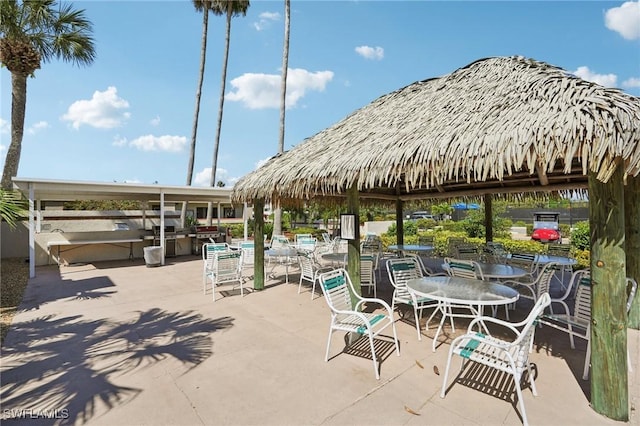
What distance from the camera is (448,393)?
2.99 meters

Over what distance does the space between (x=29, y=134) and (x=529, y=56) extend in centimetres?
1460

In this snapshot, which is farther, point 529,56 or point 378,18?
point 378,18

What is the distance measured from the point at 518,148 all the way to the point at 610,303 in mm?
1568

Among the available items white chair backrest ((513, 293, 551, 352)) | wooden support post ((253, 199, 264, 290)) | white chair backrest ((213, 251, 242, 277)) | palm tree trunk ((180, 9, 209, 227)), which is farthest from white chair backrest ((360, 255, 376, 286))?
palm tree trunk ((180, 9, 209, 227))

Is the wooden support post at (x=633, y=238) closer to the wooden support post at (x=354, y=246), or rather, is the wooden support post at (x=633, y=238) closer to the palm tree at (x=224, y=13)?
the wooden support post at (x=354, y=246)

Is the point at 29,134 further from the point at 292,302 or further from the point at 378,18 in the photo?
the point at 378,18

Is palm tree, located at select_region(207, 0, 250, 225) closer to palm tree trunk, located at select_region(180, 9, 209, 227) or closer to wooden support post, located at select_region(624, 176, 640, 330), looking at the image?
palm tree trunk, located at select_region(180, 9, 209, 227)

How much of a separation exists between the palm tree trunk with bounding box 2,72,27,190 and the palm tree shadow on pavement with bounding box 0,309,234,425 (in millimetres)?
7975

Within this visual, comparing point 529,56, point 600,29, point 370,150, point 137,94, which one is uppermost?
point 600,29

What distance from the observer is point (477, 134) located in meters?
3.38

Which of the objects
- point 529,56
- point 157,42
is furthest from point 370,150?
point 157,42

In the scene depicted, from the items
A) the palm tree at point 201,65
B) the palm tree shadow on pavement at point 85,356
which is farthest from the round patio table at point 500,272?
the palm tree at point 201,65

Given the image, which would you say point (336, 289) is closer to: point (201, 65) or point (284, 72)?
point (284, 72)

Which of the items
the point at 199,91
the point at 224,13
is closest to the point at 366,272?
the point at 199,91
